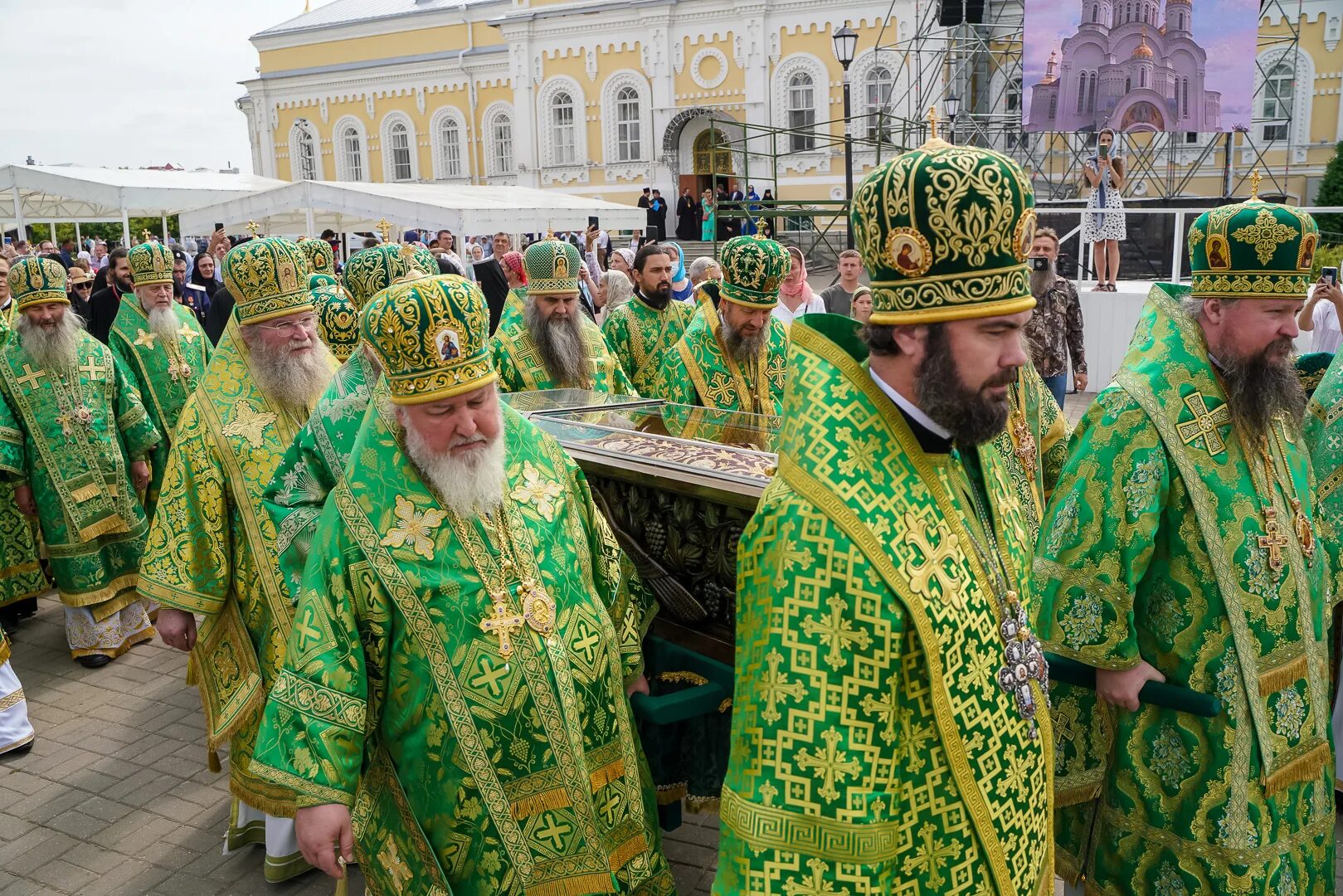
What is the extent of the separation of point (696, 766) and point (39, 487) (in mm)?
4749

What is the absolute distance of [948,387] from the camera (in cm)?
198

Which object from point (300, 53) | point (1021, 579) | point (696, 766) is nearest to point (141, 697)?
point (696, 766)

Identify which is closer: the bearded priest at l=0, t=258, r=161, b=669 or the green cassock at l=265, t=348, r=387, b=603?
the green cassock at l=265, t=348, r=387, b=603

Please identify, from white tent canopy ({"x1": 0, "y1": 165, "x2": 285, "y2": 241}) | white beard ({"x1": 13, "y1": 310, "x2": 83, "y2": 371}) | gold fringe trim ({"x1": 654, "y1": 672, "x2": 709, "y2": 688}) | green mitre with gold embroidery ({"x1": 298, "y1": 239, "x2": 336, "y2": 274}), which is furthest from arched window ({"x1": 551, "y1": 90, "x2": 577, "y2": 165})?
gold fringe trim ({"x1": 654, "y1": 672, "x2": 709, "y2": 688})

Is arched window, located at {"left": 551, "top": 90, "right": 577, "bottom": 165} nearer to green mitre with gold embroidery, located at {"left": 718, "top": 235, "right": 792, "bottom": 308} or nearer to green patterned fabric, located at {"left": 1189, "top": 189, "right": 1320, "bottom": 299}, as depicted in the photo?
green mitre with gold embroidery, located at {"left": 718, "top": 235, "right": 792, "bottom": 308}

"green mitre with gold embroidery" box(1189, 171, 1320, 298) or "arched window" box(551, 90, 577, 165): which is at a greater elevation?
"arched window" box(551, 90, 577, 165)

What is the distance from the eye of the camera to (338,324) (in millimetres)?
4719

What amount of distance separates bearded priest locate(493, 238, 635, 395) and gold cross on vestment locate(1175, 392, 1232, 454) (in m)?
3.61

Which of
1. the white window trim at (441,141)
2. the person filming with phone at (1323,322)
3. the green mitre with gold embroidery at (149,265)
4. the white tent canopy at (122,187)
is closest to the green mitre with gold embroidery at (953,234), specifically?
the person filming with phone at (1323,322)

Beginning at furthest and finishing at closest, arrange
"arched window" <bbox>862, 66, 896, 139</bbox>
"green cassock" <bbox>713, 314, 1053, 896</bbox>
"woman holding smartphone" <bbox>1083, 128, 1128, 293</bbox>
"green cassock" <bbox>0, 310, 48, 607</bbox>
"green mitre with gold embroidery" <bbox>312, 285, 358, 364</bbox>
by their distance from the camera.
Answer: "arched window" <bbox>862, 66, 896, 139</bbox>
"woman holding smartphone" <bbox>1083, 128, 1128, 293</bbox>
"green cassock" <bbox>0, 310, 48, 607</bbox>
"green mitre with gold embroidery" <bbox>312, 285, 358, 364</bbox>
"green cassock" <bbox>713, 314, 1053, 896</bbox>

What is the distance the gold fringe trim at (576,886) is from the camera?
8.55 ft

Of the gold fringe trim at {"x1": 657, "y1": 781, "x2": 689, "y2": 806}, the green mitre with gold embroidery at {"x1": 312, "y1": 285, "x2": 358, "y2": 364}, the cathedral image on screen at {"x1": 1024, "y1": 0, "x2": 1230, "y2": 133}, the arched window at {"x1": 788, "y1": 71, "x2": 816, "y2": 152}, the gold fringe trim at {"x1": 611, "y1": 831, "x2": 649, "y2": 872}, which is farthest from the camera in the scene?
the arched window at {"x1": 788, "y1": 71, "x2": 816, "y2": 152}

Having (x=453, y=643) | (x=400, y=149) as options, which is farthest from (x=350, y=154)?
(x=453, y=643)

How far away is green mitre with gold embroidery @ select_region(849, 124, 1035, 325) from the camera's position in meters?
1.95
